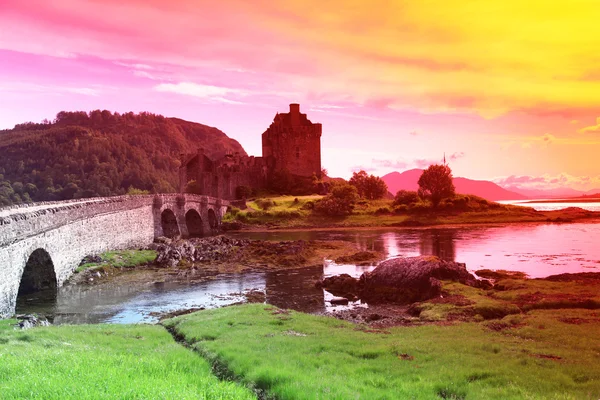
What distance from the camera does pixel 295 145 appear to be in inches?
4754

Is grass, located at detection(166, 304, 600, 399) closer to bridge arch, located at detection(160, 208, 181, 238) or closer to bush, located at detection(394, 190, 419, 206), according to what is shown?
bridge arch, located at detection(160, 208, 181, 238)

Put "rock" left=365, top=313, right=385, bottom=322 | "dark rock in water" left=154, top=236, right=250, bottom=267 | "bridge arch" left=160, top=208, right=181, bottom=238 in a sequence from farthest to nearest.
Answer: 1. "bridge arch" left=160, top=208, right=181, bottom=238
2. "dark rock in water" left=154, top=236, right=250, bottom=267
3. "rock" left=365, top=313, right=385, bottom=322

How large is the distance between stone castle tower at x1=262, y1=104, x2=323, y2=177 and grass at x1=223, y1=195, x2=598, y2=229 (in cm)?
2330

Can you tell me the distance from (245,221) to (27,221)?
6080 cm

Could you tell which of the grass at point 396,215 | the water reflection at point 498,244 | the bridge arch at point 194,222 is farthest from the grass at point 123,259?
the grass at point 396,215

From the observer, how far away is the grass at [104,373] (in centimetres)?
949

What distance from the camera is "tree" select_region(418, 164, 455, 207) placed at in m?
97.2

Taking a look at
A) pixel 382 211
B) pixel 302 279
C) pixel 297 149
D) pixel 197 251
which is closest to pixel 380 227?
pixel 382 211

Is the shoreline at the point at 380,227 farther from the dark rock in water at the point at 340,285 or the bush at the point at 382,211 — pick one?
the dark rock in water at the point at 340,285

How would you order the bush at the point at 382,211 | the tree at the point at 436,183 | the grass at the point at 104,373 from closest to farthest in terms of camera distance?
the grass at the point at 104,373
the bush at the point at 382,211
the tree at the point at 436,183

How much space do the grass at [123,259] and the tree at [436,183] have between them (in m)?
63.8

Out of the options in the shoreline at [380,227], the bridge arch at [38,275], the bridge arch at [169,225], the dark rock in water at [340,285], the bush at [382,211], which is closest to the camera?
the bridge arch at [38,275]

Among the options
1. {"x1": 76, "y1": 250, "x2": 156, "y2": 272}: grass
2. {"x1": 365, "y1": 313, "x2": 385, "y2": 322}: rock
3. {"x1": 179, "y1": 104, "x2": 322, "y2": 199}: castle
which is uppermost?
{"x1": 179, "y1": 104, "x2": 322, "y2": 199}: castle

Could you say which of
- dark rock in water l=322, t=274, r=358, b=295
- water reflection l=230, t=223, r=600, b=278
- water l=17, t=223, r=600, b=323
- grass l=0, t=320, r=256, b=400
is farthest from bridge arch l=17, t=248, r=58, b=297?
water reflection l=230, t=223, r=600, b=278
